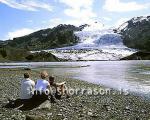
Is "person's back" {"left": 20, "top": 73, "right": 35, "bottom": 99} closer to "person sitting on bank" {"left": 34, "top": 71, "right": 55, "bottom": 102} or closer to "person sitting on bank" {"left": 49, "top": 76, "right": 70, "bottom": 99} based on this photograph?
"person sitting on bank" {"left": 34, "top": 71, "right": 55, "bottom": 102}

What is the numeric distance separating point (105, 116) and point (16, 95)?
11.0 meters

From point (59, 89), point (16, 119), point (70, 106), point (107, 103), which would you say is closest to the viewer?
point (16, 119)

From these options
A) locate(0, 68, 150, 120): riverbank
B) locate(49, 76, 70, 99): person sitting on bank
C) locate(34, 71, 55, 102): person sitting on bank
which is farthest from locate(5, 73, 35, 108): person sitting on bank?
locate(49, 76, 70, 99): person sitting on bank

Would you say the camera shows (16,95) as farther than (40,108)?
Yes

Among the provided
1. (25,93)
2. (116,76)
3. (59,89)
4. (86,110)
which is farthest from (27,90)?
(116,76)

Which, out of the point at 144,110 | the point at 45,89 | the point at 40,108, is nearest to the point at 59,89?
the point at 45,89

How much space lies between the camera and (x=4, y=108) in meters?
22.6

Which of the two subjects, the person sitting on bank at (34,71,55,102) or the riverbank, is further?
the person sitting on bank at (34,71,55,102)

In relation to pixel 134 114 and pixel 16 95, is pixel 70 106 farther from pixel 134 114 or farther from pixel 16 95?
pixel 16 95

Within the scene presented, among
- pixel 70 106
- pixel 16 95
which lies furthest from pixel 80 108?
pixel 16 95

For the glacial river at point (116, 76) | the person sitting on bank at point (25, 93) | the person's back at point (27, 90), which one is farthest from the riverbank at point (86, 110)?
the glacial river at point (116, 76)

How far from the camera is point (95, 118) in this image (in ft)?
65.1

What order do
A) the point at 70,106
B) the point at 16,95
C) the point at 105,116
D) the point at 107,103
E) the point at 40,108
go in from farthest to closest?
the point at 16,95
the point at 107,103
the point at 70,106
the point at 40,108
the point at 105,116

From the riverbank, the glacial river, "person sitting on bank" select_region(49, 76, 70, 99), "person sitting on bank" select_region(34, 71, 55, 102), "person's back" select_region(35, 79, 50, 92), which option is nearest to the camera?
the riverbank
